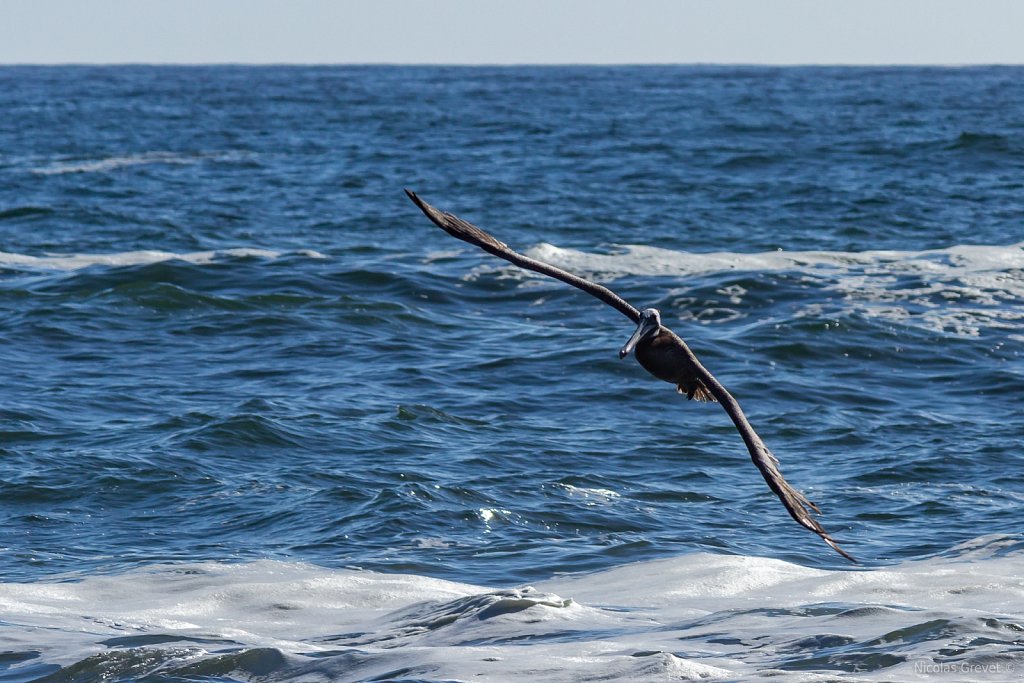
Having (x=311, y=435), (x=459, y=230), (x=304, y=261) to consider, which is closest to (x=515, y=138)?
(x=304, y=261)

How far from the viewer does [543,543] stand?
43.5 feet

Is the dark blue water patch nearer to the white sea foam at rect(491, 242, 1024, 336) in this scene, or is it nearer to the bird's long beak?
the white sea foam at rect(491, 242, 1024, 336)

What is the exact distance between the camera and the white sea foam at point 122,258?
80.7ft

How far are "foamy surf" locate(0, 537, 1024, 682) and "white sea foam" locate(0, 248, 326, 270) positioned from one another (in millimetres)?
13092

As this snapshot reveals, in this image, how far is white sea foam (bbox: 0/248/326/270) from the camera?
2459 cm

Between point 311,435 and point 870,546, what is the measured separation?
6.36 meters

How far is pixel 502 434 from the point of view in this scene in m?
16.2

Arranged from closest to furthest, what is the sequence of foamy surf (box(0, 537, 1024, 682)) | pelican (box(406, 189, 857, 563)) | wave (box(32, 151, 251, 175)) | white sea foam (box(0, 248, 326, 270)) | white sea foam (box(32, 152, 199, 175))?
1. pelican (box(406, 189, 857, 563))
2. foamy surf (box(0, 537, 1024, 682))
3. white sea foam (box(0, 248, 326, 270))
4. white sea foam (box(32, 152, 199, 175))
5. wave (box(32, 151, 251, 175))

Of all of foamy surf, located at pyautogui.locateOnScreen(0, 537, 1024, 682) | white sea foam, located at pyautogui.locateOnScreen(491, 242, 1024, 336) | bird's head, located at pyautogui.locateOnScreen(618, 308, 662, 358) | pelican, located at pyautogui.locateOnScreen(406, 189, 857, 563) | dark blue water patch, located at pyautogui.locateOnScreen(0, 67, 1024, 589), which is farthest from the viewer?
white sea foam, located at pyautogui.locateOnScreen(491, 242, 1024, 336)

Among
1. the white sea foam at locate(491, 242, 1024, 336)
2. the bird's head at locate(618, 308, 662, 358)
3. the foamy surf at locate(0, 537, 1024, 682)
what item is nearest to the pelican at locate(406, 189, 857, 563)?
the bird's head at locate(618, 308, 662, 358)

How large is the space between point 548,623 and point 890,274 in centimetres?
1434

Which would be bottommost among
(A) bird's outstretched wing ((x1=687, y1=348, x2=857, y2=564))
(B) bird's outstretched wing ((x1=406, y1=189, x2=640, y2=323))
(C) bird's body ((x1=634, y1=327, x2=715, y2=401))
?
(A) bird's outstretched wing ((x1=687, y1=348, x2=857, y2=564))

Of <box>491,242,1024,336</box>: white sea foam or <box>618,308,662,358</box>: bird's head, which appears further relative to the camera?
<box>491,242,1024,336</box>: white sea foam

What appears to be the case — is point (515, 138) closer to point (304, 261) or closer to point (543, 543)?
point (304, 261)
